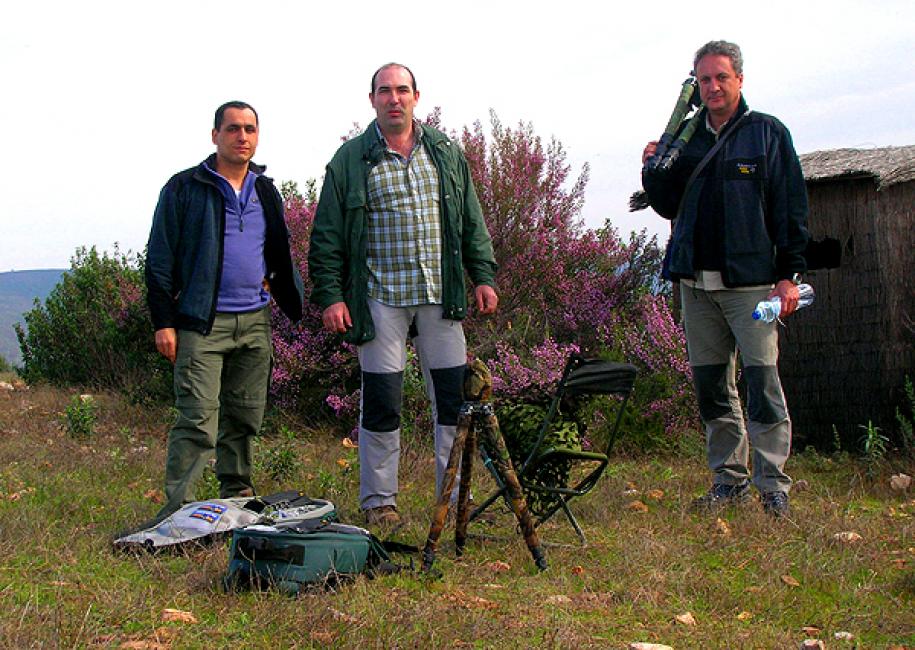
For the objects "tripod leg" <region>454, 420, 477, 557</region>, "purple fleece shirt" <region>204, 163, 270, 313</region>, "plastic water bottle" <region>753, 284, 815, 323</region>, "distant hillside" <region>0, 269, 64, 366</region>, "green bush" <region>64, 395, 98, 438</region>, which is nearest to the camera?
"tripod leg" <region>454, 420, 477, 557</region>

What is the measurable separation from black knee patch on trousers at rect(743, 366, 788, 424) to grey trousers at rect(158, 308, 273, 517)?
2.72 m

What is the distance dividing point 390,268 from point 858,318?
13.3 ft

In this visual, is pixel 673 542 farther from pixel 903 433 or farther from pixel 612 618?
pixel 903 433

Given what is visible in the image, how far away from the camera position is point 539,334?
9.12 m

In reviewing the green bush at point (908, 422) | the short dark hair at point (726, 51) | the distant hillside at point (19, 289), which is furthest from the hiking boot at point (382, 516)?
the distant hillside at point (19, 289)

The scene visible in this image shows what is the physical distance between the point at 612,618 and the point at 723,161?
106 inches

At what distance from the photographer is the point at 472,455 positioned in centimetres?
437

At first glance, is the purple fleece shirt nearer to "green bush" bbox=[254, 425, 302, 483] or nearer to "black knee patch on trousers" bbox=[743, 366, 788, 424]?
"green bush" bbox=[254, 425, 302, 483]

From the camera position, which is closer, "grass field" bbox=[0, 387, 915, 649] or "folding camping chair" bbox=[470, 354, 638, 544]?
"grass field" bbox=[0, 387, 915, 649]

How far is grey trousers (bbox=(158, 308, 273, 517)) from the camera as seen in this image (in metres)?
5.24

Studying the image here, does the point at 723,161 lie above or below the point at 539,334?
above

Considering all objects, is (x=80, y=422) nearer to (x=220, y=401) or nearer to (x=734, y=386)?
(x=220, y=401)

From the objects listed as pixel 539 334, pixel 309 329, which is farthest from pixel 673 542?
pixel 309 329

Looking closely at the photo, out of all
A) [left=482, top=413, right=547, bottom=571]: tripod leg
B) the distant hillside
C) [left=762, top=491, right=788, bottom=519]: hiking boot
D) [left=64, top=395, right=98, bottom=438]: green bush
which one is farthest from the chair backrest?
the distant hillside
